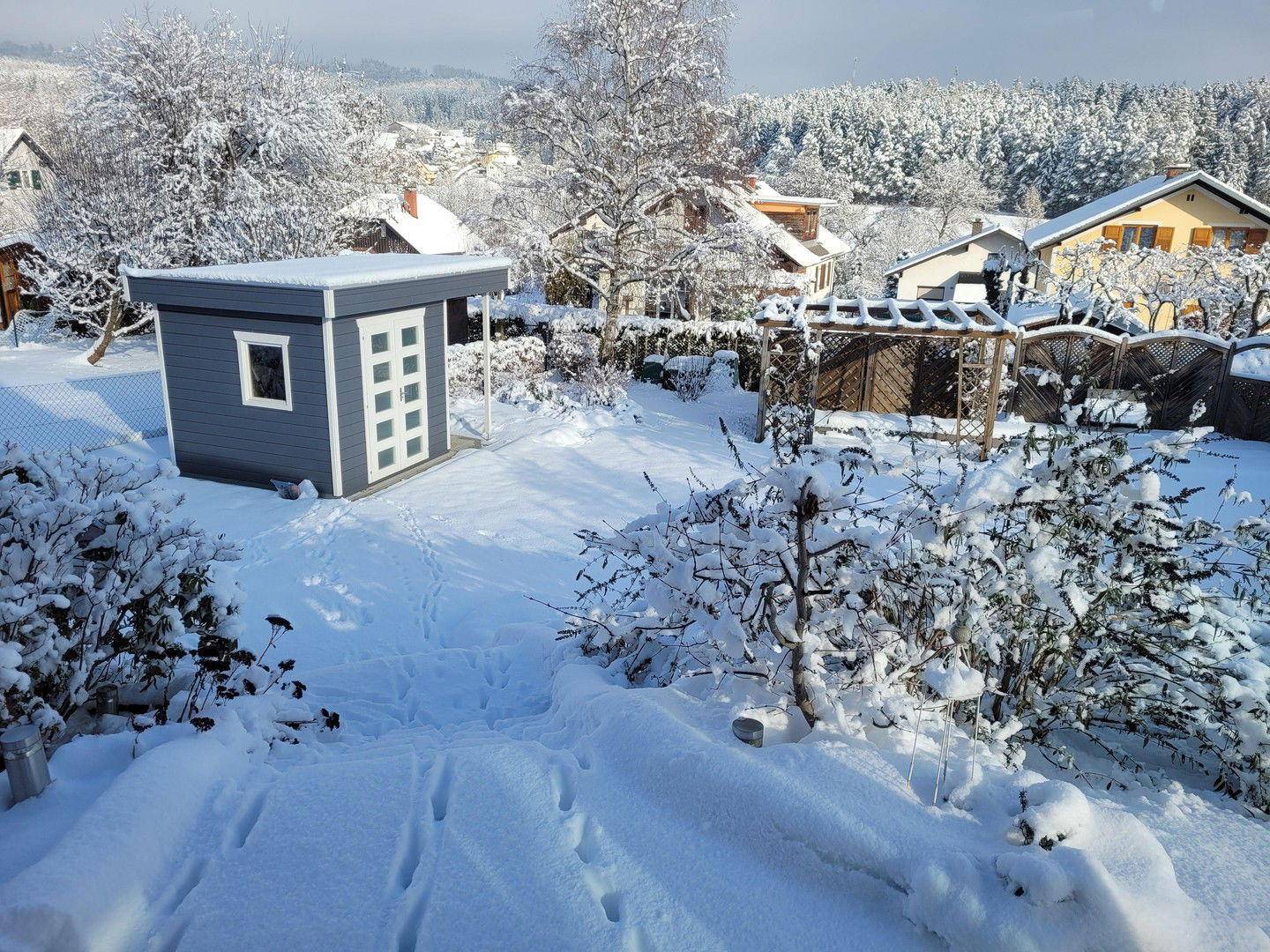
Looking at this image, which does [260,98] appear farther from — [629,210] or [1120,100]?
[1120,100]

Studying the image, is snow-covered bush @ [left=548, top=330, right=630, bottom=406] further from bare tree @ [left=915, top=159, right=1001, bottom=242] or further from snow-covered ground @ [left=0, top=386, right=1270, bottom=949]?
bare tree @ [left=915, top=159, right=1001, bottom=242]

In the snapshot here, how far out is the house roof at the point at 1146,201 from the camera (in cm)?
2466

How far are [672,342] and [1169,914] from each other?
16.6 m

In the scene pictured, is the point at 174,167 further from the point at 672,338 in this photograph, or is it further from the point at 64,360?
the point at 672,338

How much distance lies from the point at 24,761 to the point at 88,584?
0.96 m

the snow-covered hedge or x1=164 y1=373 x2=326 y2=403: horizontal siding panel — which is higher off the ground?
x1=164 y1=373 x2=326 y2=403: horizontal siding panel

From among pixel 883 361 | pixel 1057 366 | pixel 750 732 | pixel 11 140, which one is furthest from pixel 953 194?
pixel 750 732

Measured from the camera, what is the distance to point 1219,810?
3336mm

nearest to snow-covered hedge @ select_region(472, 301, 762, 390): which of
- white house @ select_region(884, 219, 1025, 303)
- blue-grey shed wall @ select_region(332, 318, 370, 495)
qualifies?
blue-grey shed wall @ select_region(332, 318, 370, 495)

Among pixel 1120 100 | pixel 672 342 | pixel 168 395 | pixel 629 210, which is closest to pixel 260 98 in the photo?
pixel 629 210

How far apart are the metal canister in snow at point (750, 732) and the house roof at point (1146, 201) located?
26.5m

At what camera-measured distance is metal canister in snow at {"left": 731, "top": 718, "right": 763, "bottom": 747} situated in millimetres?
3307

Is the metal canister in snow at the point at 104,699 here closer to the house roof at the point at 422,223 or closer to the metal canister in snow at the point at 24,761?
the metal canister in snow at the point at 24,761

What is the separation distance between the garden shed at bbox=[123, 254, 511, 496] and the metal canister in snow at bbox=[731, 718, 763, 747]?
709 cm
